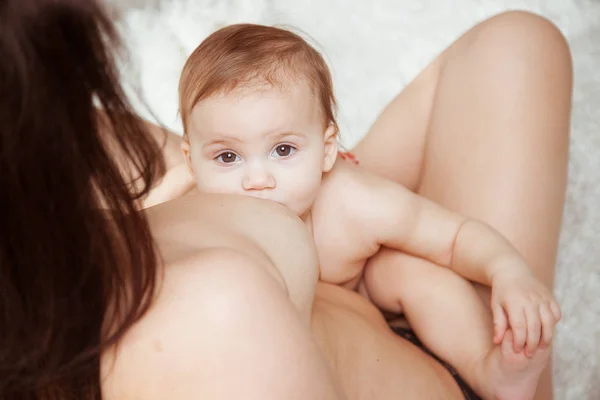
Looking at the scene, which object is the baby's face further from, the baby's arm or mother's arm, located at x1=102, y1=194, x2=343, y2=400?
mother's arm, located at x1=102, y1=194, x2=343, y2=400

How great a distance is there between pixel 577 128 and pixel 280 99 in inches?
27.9

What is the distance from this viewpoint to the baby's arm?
0.76 m

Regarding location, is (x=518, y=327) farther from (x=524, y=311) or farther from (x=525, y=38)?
(x=525, y=38)

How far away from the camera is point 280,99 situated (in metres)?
0.81

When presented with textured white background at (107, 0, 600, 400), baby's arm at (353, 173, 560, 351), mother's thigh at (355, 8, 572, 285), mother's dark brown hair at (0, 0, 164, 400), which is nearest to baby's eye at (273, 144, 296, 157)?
baby's arm at (353, 173, 560, 351)

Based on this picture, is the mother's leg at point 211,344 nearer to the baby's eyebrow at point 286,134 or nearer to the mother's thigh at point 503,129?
the baby's eyebrow at point 286,134

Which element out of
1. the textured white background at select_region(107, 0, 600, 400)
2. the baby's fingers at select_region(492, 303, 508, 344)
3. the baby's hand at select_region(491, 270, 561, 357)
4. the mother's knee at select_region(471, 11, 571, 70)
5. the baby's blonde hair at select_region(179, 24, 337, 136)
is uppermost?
the mother's knee at select_region(471, 11, 571, 70)

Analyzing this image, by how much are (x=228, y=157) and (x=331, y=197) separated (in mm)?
134

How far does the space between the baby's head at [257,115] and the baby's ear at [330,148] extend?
16 mm

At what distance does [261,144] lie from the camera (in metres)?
0.82

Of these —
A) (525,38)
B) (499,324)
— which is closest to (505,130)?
(525,38)

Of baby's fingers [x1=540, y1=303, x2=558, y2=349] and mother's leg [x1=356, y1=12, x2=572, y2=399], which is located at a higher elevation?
mother's leg [x1=356, y1=12, x2=572, y2=399]

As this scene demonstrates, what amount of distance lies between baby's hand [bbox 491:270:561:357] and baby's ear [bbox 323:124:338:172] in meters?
0.22

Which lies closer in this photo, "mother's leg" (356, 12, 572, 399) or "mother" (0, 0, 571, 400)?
"mother" (0, 0, 571, 400)
